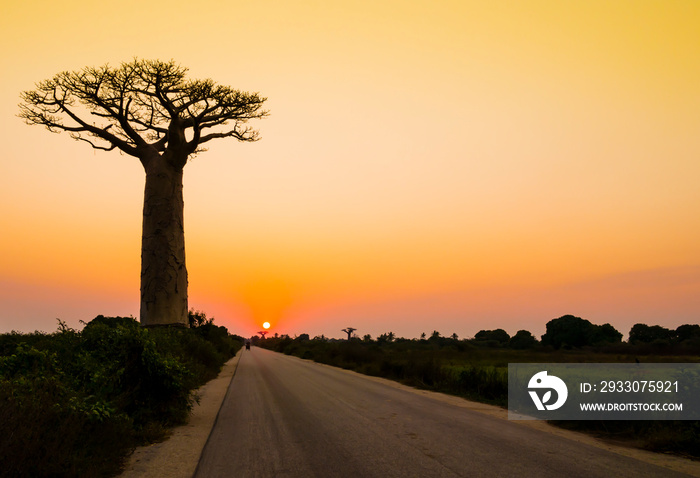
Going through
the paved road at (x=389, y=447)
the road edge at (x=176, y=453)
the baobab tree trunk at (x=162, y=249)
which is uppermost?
the baobab tree trunk at (x=162, y=249)

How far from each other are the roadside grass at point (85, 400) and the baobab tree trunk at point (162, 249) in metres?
11.9

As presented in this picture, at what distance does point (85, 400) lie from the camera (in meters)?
7.47

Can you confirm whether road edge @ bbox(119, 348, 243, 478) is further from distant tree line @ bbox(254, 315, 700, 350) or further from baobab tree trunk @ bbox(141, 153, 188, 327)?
distant tree line @ bbox(254, 315, 700, 350)

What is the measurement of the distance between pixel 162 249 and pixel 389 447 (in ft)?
68.1

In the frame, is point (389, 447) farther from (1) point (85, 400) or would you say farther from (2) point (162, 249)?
(2) point (162, 249)

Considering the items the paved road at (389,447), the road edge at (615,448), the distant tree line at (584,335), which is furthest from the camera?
the distant tree line at (584,335)

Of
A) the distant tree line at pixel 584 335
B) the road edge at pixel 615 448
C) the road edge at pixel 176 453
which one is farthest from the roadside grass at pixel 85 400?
the distant tree line at pixel 584 335

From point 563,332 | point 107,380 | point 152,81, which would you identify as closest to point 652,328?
point 563,332

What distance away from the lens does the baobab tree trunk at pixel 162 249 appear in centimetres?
2506

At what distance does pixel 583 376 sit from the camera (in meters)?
12.8

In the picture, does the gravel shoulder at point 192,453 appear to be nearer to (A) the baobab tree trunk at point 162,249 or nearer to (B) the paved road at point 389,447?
(B) the paved road at point 389,447

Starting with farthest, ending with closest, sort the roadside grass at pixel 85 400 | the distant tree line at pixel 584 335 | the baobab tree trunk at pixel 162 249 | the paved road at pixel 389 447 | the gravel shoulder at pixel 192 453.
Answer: the distant tree line at pixel 584 335
the baobab tree trunk at pixel 162 249
the gravel shoulder at pixel 192 453
the paved road at pixel 389 447
the roadside grass at pixel 85 400

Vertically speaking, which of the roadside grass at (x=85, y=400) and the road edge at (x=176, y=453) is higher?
the roadside grass at (x=85, y=400)

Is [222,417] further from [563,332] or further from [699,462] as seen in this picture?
[563,332]
